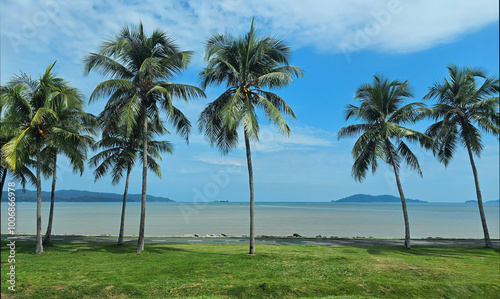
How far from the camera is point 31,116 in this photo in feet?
48.7

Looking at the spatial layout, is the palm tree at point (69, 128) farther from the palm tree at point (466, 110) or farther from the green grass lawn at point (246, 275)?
the palm tree at point (466, 110)

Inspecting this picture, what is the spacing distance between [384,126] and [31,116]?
1839 centimetres

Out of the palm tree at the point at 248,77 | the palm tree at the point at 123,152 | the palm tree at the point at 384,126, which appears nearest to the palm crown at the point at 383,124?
the palm tree at the point at 384,126

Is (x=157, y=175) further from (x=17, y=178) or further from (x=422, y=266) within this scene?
(x=422, y=266)

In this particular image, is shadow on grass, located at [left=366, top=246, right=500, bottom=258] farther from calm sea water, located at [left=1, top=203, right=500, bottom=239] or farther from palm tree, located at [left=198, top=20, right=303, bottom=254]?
calm sea water, located at [left=1, top=203, right=500, bottom=239]

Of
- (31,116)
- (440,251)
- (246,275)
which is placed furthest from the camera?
(440,251)

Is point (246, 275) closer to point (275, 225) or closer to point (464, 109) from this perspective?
point (464, 109)

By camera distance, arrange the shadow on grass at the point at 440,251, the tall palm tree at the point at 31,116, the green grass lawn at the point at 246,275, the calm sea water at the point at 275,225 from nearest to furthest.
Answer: the green grass lawn at the point at 246,275 < the tall palm tree at the point at 31,116 < the shadow on grass at the point at 440,251 < the calm sea water at the point at 275,225

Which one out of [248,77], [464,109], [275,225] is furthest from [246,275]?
[275,225]

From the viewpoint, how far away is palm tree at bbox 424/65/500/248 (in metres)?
18.7

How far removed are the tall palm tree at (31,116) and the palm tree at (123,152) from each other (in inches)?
144

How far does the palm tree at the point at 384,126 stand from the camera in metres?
19.4

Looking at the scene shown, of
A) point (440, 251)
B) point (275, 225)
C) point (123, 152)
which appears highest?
point (123, 152)

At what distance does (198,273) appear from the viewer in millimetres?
10906
